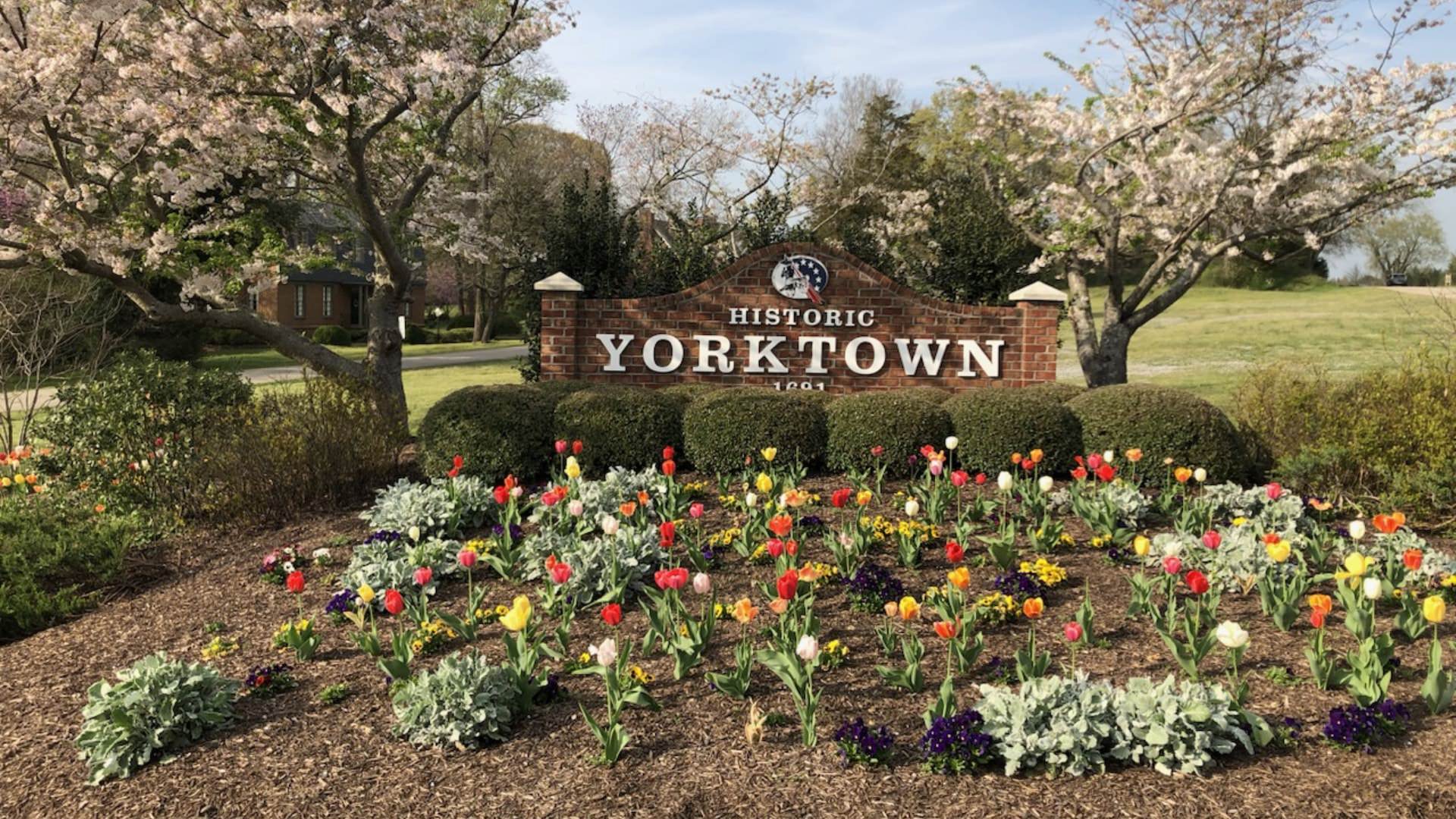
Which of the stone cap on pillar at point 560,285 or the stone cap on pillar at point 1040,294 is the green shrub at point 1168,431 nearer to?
the stone cap on pillar at point 1040,294

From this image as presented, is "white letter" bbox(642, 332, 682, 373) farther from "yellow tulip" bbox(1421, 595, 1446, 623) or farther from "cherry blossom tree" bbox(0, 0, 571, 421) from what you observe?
"yellow tulip" bbox(1421, 595, 1446, 623)

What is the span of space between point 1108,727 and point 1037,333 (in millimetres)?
6548

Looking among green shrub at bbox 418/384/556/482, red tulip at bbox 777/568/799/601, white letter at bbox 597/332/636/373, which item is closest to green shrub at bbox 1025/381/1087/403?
white letter at bbox 597/332/636/373

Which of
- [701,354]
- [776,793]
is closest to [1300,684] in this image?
[776,793]

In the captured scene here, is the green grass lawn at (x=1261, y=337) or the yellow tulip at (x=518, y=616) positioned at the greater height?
the green grass lawn at (x=1261, y=337)

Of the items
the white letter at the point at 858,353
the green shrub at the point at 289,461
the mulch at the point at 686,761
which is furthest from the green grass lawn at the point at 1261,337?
the green shrub at the point at 289,461

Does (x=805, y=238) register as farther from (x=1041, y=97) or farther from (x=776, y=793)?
(x=776, y=793)

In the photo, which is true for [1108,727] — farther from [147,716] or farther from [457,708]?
[147,716]

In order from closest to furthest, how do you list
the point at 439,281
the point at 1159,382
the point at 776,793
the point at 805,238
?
the point at 776,793
the point at 805,238
the point at 1159,382
the point at 439,281

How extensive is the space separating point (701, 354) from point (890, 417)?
2761mm

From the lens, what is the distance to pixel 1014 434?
24.1 feet

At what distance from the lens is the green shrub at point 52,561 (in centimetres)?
564

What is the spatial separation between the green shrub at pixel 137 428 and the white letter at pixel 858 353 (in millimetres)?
5704

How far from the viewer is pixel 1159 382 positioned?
18.2m
